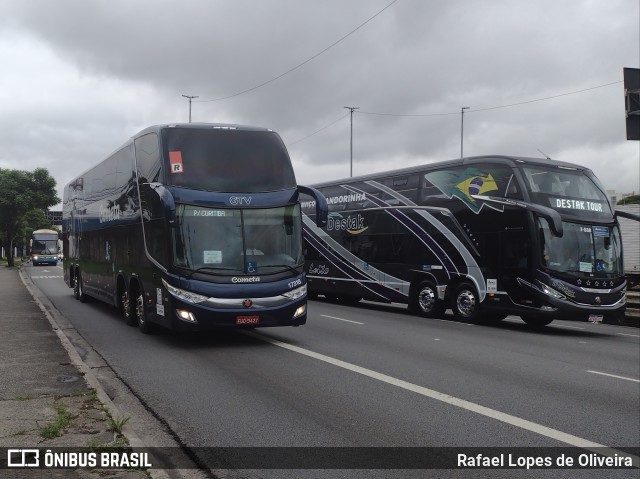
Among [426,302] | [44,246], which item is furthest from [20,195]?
[426,302]

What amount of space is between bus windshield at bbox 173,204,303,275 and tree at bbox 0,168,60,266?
58860mm

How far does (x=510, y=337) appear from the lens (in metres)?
14.4

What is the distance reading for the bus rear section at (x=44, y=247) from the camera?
6800cm

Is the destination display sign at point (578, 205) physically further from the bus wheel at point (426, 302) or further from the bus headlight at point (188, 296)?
the bus headlight at point (188, 296)

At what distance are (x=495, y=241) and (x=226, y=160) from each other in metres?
7.45

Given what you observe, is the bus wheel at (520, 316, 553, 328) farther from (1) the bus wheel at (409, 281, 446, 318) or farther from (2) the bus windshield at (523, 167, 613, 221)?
(2) the bus windshield at (523, 167, 613, 221)

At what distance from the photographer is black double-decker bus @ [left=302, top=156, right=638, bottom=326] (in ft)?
49.9

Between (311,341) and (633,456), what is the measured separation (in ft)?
23.9

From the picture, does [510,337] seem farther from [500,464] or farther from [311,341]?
[500,464]

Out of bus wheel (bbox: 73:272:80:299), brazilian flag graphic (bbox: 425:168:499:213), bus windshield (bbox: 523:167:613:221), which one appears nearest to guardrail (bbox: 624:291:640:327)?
bus windshield (bbox: 523:167:613:221)

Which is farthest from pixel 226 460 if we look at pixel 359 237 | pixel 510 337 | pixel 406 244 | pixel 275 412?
pixel 359 237

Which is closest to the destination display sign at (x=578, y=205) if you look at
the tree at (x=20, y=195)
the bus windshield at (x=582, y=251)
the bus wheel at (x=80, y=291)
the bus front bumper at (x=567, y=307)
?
the bus windshield at (x=582, y=251)

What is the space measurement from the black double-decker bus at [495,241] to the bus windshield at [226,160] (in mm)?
6200

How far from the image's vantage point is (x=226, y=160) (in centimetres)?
1173
